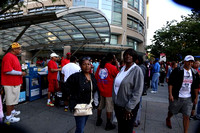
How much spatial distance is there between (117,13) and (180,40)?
1066 cm

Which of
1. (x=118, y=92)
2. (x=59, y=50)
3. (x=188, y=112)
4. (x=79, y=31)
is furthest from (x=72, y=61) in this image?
(x=59, y=50)

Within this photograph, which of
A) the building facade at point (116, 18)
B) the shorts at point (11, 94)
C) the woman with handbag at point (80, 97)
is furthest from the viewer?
the building facade at point (116, 18)

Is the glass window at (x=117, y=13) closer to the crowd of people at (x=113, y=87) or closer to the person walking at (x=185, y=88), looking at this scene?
the crowd of people at (x=113, y=87)

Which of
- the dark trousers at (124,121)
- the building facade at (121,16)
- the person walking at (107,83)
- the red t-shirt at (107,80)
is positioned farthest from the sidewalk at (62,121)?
the building facade at (121,16)

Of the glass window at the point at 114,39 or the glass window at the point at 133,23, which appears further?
the glass window at the point at 133,23

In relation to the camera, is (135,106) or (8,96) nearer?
(135,106)

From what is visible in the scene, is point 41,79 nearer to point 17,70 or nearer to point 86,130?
A: point 17,70

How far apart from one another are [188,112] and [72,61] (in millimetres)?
3492

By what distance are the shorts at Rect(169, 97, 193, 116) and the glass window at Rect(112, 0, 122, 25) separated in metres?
20.1

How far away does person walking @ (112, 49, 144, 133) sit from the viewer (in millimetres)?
2154

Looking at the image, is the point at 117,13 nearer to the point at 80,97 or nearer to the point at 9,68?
the point at 9,68

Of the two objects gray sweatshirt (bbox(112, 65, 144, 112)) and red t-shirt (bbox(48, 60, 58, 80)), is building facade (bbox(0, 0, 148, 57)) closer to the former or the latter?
red t-shirt (bbox(48, 60, 58, 80))

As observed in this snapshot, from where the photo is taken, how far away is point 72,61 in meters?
4.29

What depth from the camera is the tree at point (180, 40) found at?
15.0 metres
